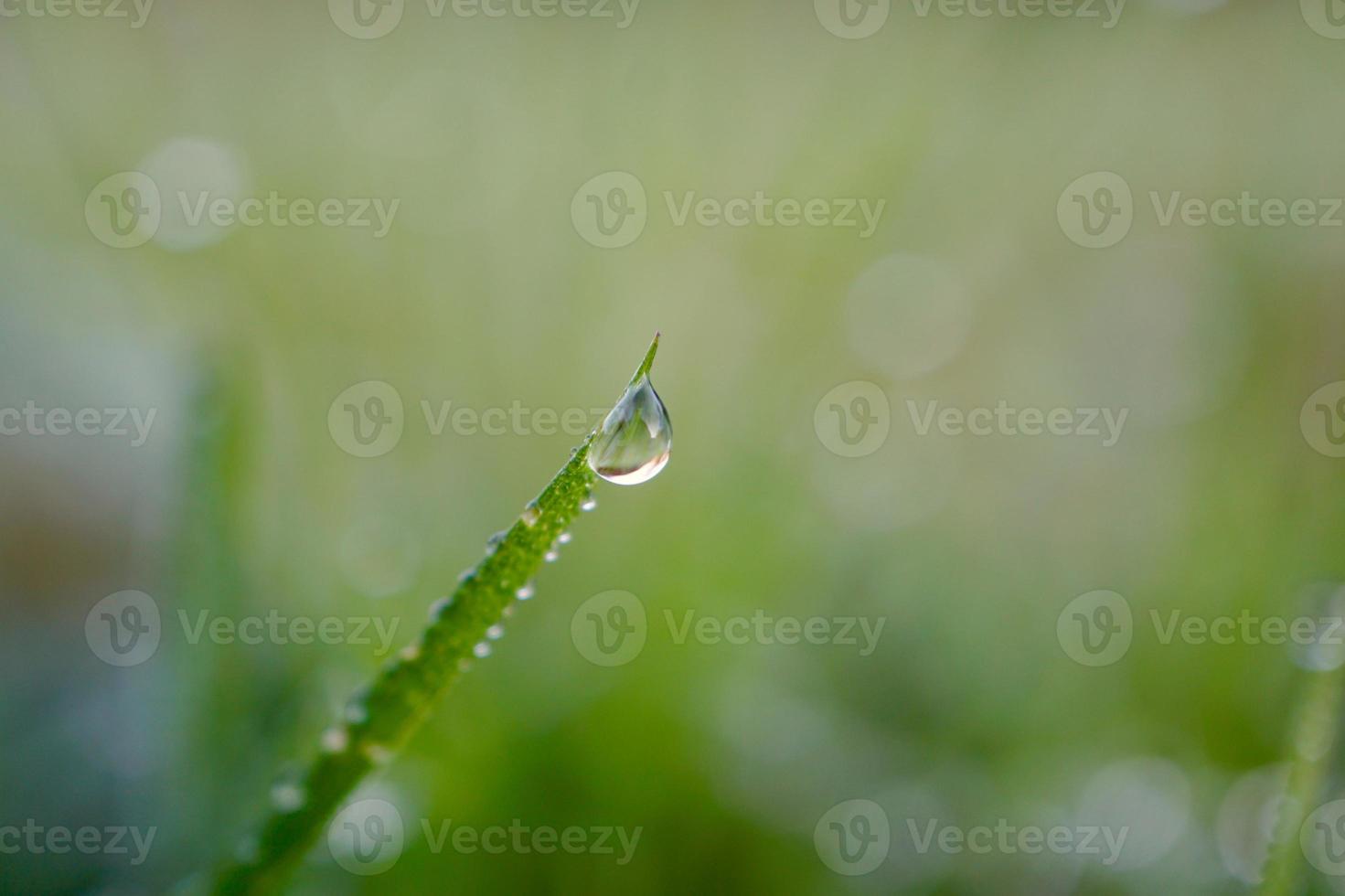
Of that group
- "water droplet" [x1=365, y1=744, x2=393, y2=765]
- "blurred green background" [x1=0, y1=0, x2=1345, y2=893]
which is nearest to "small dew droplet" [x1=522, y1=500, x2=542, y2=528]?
"water droplet" [x1=365, y1=744, x2=393, y2=765]

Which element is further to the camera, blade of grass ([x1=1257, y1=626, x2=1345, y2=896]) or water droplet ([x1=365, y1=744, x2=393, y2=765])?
blade of grass ([x1=1257, y1=626, x2=1345, y2=896])

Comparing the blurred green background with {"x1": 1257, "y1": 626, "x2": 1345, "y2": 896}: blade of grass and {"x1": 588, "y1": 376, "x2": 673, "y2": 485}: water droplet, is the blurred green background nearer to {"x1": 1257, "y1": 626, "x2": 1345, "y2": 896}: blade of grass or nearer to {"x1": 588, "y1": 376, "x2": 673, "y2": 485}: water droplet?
{"x1": 1257, "y1": 626, "x2": 1345, "y2": 896}: blade of grass

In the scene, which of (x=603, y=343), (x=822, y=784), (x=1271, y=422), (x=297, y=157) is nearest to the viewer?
(x=822, y=784)

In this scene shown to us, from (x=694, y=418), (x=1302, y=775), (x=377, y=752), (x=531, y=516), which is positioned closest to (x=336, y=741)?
(x=377, y=752)

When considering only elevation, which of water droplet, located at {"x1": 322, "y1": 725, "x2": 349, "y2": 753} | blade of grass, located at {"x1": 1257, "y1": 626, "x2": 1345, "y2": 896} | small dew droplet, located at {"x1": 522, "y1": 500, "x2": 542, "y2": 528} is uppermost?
blade of grass, located at {"x1": 1257, "y1": 626, "x2": 1345, "y2": 896}

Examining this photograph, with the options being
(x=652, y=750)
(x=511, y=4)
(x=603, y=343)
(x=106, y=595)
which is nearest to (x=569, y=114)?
(x=511, y=4)

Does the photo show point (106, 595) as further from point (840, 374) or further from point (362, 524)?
point (840, 374)
